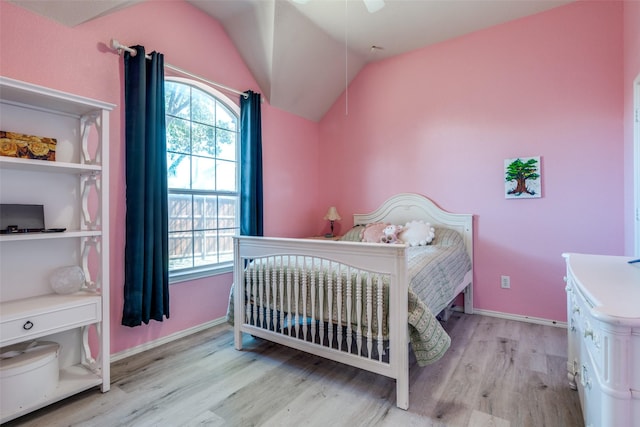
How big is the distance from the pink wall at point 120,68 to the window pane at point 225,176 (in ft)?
1.42

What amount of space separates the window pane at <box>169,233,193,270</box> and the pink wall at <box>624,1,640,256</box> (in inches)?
141

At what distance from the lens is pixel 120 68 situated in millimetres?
2238

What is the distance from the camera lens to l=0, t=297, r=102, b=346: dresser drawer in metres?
1.49

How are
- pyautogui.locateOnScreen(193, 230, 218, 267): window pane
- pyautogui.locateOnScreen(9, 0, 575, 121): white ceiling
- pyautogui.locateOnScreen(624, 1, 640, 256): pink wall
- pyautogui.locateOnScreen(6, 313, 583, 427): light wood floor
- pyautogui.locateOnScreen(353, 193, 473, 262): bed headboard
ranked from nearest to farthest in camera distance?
pyautogui.locateOnScreen(6, 313, 583, 427): light wood floor
pyautogui.locateOnScreen(624, 1, 640, 256): pink wall
pyautogui.locateOnScreen(9, 0, 575, 121): white ceiling
pyautogui.locateOnScreen(193, 230, 218, 267): window pane
pyautogui.locateOnScreen(353, 193, 473, 262): bed headboard

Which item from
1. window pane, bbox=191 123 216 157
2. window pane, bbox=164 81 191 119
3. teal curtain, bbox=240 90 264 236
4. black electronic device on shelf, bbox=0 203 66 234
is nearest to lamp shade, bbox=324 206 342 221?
teal curtain, bbox=240 90 264 236

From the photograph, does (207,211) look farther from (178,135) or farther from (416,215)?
(416,215)

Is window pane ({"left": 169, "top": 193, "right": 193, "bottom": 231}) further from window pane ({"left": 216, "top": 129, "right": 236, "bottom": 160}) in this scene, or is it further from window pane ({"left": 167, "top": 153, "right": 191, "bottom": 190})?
window pane ({"left": 216, "top": 129, "right": 236, "bottom": 160})

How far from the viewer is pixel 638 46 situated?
213 centimetres

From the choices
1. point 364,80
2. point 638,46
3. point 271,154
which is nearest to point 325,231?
point 271,154

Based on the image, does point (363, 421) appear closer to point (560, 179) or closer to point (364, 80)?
point (560, 179)

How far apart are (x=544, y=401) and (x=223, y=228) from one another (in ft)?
9.14

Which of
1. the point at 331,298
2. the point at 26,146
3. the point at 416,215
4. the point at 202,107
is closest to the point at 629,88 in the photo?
the point at 416,215

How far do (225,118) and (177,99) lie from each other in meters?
0.52

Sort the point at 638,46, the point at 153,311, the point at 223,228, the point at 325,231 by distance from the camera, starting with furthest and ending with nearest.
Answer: the point at 325,231, the point at 223,228, the point at 153,311, the point at 638,46
